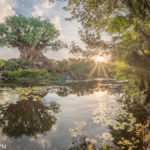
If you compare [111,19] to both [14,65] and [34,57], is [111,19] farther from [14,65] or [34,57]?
[34,57]

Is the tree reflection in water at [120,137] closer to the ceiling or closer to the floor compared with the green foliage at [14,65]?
closer to the floor

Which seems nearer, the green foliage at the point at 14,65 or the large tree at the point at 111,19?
the large tree at the point at 111,19

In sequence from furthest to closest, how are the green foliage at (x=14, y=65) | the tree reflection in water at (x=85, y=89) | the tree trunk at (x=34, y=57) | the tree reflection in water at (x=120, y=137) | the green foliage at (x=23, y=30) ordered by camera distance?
the tree trunk at (x=34, y=57) < the green foliage at (x=23, y=30) < the green foliage at (x=14, y=65) < the tree reflection in water at (x=85, y=89) < the tree reflection in water at (x=120, y=137)

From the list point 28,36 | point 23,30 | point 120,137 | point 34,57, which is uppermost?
point 23,30

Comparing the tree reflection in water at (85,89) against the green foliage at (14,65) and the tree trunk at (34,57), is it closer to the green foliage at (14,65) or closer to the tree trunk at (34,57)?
the green foliage at (14,65)

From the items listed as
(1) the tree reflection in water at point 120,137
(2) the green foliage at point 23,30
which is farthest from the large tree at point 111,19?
(2) the green foliage at point 23,30

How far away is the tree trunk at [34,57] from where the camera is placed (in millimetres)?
25677

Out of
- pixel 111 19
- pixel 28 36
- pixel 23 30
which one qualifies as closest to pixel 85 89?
pixel 111 19

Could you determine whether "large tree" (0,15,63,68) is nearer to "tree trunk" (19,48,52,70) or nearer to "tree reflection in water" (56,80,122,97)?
"tree trunk" (19,48,52,70)

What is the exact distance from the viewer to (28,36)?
23516 mm

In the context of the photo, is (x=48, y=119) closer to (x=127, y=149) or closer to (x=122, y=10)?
(x=127, y=149)

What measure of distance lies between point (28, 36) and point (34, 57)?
17.8ft

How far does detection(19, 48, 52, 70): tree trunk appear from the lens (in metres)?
25.7

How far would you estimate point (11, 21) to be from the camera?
23.7 metres
